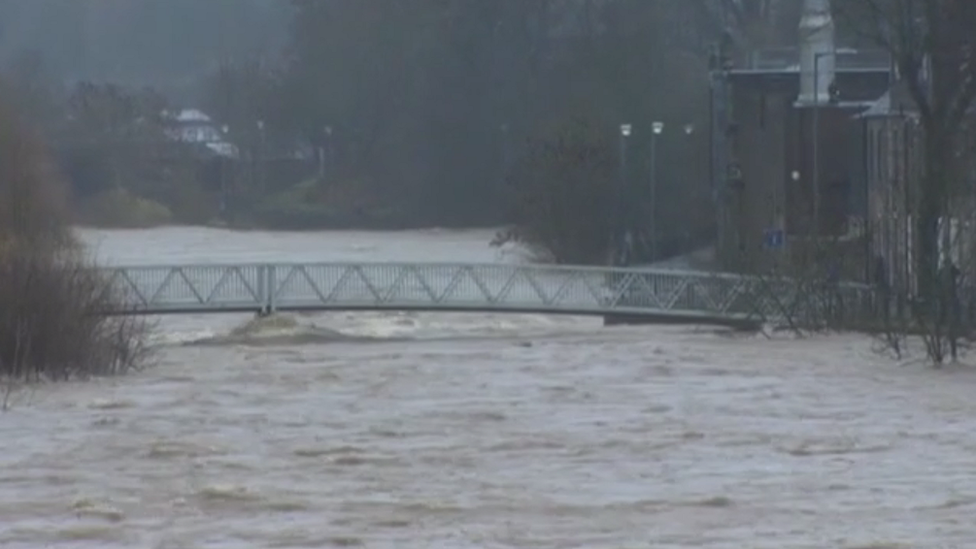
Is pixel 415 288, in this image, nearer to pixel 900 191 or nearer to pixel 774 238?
pixel 774 238

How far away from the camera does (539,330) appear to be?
6469 centimetres

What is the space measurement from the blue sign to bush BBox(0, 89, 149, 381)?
1697cm

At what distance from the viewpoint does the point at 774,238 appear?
61469 mm

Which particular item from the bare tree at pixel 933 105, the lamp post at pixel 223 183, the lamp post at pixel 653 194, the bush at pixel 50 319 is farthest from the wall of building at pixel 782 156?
the lamp post at pixel 223 183

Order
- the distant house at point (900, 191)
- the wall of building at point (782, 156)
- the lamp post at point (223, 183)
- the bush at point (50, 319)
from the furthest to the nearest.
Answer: the lamp post at point (223, 183) → the wall of building at point (782, 156) → the distant house at point (900, 191) → the bush at point (50, 319)

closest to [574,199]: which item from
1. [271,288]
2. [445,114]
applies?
[271,288]

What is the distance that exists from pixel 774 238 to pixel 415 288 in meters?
8.20

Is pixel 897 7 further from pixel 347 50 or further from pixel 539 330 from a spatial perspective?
pixel 347 50

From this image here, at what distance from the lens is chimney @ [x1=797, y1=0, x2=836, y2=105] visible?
7106 cm

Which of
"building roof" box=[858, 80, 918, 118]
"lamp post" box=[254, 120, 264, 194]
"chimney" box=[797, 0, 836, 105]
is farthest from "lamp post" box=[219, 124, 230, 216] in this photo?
"building roof" box=[858, 80, 918, 118]

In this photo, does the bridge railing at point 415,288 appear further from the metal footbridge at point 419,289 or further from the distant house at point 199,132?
the distant house at point 199,132

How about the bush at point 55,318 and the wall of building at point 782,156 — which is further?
the wall of building at point 782,156

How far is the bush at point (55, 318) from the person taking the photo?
40438 millimetres

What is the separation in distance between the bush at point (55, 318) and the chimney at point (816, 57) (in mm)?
28372
